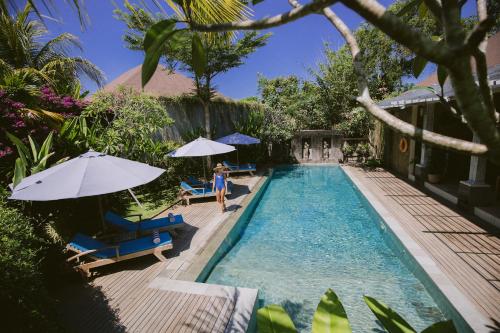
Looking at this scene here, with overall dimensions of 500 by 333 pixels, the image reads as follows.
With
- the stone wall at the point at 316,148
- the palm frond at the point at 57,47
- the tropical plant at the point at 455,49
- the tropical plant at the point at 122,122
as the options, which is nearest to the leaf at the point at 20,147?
the tropical plant at the point at 122,122

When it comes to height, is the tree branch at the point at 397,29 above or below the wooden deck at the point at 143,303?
above

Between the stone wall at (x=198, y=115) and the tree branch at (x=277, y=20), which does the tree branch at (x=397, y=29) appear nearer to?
the tree branch at (x=277, y=20)

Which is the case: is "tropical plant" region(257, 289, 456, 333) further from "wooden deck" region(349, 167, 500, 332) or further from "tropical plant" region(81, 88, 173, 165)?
"tropical plant" region(81, 88, 173, 165)

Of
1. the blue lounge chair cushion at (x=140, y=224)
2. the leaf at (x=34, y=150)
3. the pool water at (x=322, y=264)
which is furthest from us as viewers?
the blue lounge chair cushion at (x=140, y=224)

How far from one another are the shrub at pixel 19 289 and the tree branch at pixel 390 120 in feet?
13.2

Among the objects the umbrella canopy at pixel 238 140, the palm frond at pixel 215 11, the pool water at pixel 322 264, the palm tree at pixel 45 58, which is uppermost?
the palm tree at pixel 45 58

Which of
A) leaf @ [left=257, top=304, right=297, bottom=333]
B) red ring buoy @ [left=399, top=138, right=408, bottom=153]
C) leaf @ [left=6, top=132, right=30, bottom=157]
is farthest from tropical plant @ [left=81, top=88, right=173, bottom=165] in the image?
red ring buoy @ [left=399, top=138, right=408, bottom=153]

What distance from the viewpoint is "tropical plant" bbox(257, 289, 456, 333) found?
1.00 metres

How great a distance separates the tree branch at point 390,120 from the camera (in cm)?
83

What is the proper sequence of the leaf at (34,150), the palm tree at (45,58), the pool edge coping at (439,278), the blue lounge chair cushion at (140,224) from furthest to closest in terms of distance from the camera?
1. the palm tree at (45,58)
2. the blue lounge chair cushion at (140,224)
3. the leaf at (34,150)
4. the pool edge coping at (439,278)

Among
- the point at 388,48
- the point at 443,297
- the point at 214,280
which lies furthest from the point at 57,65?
the point at 388,48

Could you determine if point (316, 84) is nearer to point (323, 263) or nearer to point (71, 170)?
point (323, 263)

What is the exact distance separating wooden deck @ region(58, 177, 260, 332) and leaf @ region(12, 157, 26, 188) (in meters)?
2.47

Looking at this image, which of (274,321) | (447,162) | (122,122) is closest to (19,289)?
(274,321)
